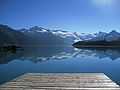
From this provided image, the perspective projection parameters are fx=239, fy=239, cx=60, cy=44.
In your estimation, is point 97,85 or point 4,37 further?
point 4,37

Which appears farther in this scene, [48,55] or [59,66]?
[48,55]

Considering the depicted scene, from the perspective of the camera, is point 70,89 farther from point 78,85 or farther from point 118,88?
point 118,88

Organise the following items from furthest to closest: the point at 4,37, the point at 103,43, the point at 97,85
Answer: the point at 4,37, the point at 103,43, the point at 97,85

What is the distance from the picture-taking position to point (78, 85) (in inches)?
220

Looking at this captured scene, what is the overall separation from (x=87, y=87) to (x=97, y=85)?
12.3 inches

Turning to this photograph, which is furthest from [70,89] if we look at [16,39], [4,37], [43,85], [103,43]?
[16,39]

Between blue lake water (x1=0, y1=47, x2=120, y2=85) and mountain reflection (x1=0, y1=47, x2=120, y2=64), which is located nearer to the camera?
blue lake water (x1=0, y1=47, x2=120, y2=85)

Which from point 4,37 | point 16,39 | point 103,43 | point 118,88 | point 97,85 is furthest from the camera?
point 16,39

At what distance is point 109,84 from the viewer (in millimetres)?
5594

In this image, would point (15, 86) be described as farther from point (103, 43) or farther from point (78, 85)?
point (103, 43)

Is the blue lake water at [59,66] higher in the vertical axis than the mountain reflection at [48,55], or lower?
higher

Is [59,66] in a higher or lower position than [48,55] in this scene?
higher

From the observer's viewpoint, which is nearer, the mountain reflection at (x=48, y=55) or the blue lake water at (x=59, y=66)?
the blue lake water at (x=59, y=66)

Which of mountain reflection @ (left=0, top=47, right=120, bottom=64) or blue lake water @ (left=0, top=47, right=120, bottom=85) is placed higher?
blue lake water @ (left=0, top=47, right=120, bottom=85)
